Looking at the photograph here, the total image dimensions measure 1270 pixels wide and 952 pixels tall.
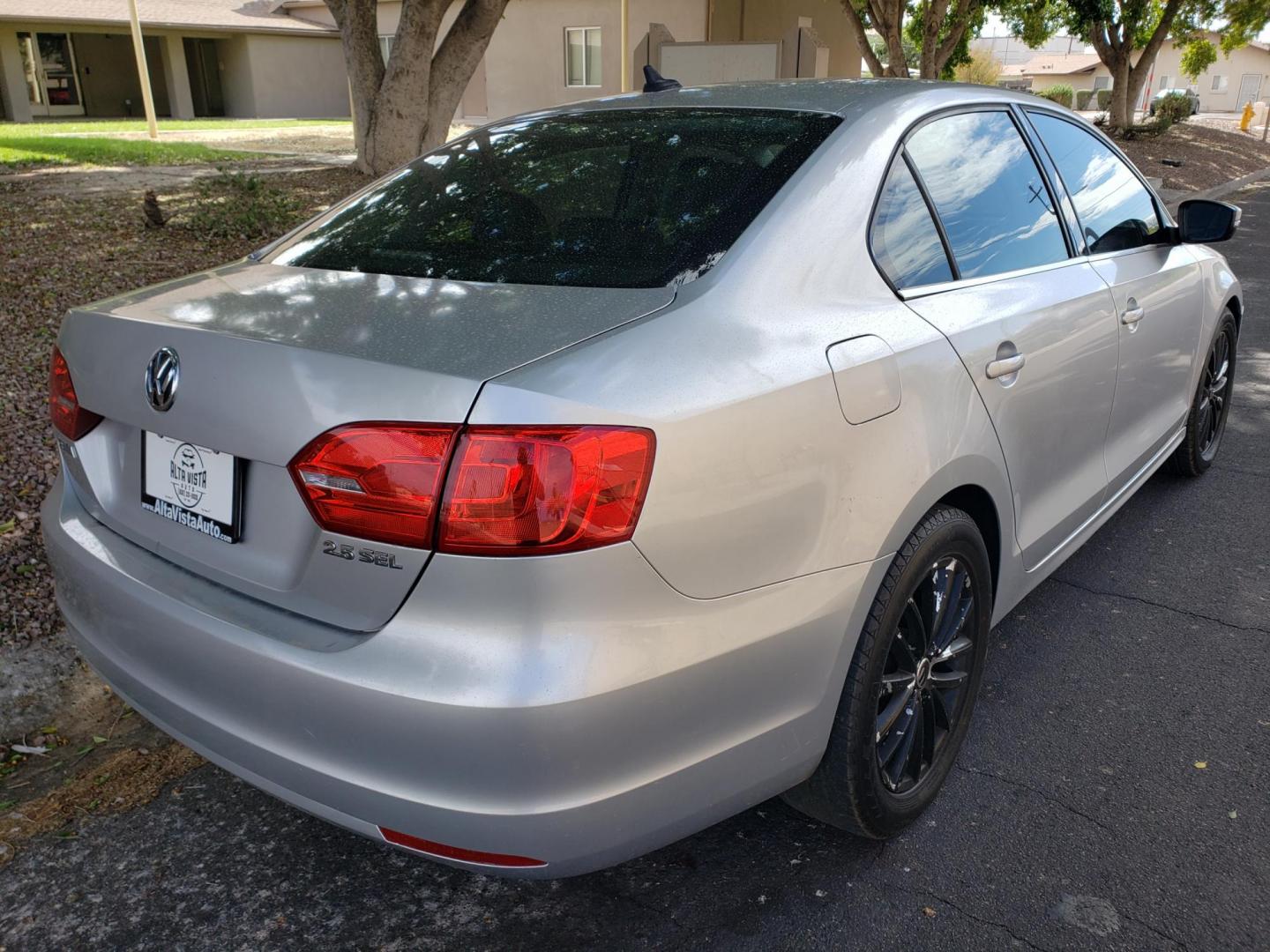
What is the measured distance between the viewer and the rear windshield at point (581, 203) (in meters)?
2.20

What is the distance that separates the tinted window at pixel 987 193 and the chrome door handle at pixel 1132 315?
320mm

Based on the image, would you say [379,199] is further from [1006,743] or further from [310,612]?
[1006,743]

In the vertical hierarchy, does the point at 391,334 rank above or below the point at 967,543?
above

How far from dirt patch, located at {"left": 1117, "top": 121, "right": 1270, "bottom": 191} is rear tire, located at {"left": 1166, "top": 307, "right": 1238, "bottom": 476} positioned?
44.2 ft

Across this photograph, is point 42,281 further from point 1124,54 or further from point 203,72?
point 203,72

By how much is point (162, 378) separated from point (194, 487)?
0.71ft

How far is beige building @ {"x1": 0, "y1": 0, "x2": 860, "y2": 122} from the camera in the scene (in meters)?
22.5

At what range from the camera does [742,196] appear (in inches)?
89.1

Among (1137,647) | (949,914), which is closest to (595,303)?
(949,914)

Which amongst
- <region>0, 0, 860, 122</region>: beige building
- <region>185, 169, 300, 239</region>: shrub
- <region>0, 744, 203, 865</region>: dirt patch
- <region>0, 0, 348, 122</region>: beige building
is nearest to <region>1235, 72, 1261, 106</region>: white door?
<region>0, 0, 860, 122</region>: beige building

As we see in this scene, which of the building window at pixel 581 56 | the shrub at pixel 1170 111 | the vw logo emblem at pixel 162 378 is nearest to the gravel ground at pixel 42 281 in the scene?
the vw logo emblem at pixel 162 378

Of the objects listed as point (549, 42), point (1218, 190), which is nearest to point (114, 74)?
point (549, 42)

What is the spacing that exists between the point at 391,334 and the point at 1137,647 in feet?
8.85

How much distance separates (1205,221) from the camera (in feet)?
12.7
